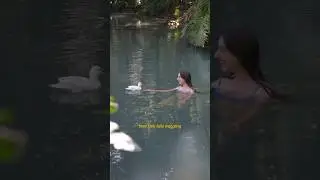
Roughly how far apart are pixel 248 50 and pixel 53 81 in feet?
2.36

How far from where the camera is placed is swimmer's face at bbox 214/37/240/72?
6.12 feet

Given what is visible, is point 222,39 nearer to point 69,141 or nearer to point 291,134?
point 291,134

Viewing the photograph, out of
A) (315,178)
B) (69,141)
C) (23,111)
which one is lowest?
(315,178)

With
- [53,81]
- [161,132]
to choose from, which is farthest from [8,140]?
[161,132]

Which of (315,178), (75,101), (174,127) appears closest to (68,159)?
(75,101)

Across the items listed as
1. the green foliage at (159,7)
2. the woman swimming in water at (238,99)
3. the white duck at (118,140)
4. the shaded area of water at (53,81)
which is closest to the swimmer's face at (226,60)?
the woman swimming in water at (238,99)

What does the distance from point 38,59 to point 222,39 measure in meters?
0.67

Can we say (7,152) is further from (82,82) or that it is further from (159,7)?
(159,7)

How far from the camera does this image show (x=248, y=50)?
186cm

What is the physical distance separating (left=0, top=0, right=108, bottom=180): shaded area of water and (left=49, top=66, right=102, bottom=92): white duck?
0.06 feet

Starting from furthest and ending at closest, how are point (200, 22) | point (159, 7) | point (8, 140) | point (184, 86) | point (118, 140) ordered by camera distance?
point (159, 7)
point (200, 22)
point (184, 86)
point (118, 140)
point (8, 140)

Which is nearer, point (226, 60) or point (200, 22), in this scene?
point (226, 60)

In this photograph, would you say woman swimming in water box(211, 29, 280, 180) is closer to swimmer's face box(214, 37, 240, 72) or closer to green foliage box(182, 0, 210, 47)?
swimmer's face box(214, 37, 240, 72)

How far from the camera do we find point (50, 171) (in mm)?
1850
